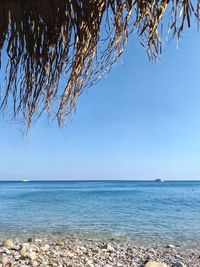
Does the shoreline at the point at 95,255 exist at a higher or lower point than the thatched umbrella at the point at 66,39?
lower

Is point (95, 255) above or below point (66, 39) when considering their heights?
below

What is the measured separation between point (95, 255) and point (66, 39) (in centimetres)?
722

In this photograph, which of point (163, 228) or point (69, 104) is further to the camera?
point (163, 228)

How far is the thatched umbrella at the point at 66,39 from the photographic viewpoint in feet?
5.19

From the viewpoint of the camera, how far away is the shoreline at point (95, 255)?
6.80 m

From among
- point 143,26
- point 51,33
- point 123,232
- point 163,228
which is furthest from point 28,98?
point 163,228

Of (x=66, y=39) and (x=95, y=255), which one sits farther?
(x=95, y=255)

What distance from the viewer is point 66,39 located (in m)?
1.71

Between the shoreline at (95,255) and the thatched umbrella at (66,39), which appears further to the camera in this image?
the shoreline at (95,255)

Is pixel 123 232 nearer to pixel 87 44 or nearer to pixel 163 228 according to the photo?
pixel 163 228

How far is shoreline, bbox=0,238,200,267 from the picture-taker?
22.3ft

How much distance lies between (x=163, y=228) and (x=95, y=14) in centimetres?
1251

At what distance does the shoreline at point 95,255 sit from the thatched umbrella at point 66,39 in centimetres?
499

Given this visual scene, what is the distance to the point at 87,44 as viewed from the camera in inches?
67.9
